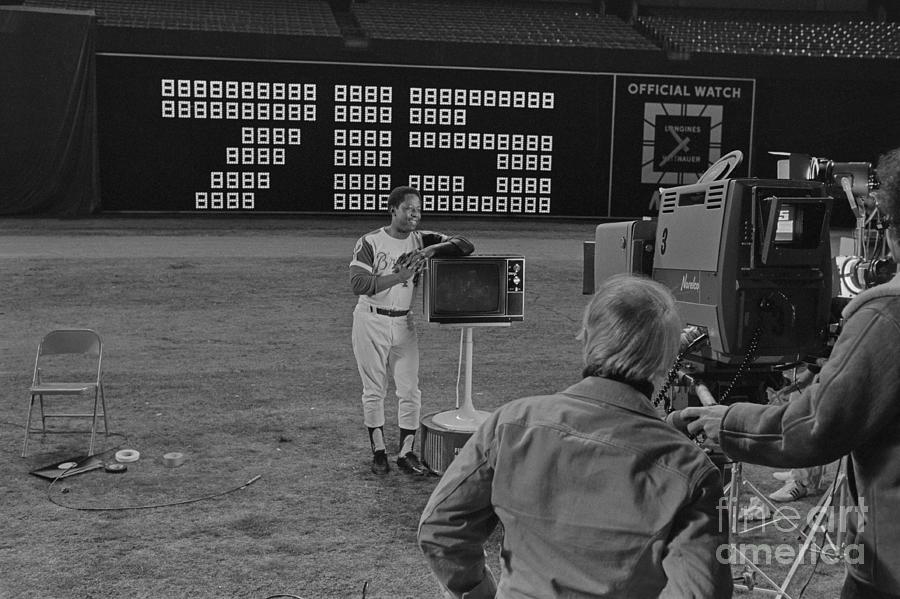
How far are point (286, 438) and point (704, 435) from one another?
521 cm

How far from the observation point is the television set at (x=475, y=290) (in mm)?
5801

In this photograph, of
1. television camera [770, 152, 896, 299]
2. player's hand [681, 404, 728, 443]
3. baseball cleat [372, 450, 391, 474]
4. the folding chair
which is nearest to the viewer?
player's hand [681, 404, 728, 443]

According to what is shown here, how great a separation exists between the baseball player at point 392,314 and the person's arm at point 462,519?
4.03 metres

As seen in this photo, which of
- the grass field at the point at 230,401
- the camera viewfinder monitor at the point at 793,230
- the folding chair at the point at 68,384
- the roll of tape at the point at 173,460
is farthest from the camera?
the folding chair at the point at 68,384

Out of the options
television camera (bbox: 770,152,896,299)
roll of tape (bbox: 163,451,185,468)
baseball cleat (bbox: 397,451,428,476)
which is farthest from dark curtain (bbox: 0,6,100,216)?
television camera (bbox: 770,152,896,299)

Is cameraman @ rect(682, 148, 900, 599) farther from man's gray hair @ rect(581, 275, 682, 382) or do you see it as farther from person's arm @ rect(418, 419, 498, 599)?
person's arm @ rect(418, 419, 498, 599)

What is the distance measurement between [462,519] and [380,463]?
4.39 m

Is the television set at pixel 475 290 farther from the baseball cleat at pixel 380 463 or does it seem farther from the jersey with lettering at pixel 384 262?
the baseball cleat at pixel 380 463

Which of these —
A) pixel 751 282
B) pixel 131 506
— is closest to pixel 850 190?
pixel 751 282

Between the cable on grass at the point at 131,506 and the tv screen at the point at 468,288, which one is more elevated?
the tv screen at the point at 468,288

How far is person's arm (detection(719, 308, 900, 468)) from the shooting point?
1.87 m

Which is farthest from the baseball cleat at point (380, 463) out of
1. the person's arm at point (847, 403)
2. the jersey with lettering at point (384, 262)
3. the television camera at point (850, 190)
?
the person's arm at point (847, 403)

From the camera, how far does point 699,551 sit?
5.51 ft

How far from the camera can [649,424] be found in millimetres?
1766
